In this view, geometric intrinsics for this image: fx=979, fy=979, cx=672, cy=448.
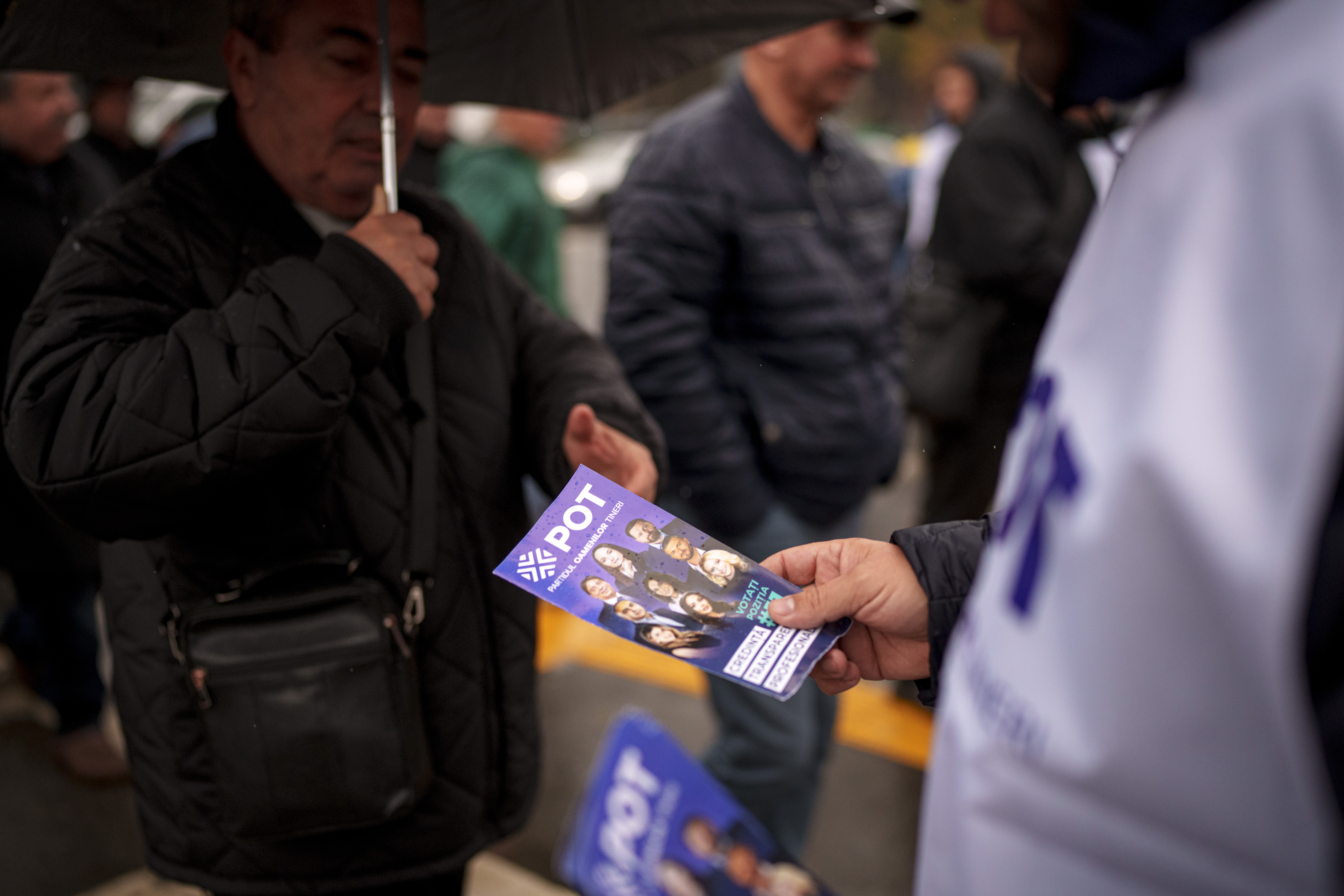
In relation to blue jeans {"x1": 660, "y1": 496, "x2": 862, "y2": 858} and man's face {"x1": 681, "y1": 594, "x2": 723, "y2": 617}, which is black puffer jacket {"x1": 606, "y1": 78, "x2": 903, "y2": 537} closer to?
blue jeans {"x1": 660, "y1": 496, "x2": 862, "y2": 858}

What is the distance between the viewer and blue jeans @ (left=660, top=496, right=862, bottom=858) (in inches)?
92.6

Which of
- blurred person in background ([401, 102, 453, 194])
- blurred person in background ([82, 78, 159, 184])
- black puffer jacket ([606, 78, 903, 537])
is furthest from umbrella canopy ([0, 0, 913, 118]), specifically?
blurred person in background ([82, 78, 159, 184])

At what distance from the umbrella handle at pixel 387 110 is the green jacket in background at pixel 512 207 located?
2517mm

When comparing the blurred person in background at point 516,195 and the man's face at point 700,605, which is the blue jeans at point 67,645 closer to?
the blurred person in background at point 516,195

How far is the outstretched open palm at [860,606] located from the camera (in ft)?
3.50

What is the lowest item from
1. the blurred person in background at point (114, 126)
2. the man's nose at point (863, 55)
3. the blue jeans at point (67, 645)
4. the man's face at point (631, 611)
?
the blue jeans at point (67, 645)

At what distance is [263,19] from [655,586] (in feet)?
3.29

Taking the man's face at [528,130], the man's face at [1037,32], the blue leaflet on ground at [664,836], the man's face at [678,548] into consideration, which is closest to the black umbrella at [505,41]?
the man's face at [678,548]

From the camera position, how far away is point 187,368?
3.93 feet

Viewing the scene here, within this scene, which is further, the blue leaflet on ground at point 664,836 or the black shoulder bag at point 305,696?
the blue leaflet on ground at point 664,836

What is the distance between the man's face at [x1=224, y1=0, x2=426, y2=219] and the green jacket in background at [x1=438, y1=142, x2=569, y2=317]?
2.44m

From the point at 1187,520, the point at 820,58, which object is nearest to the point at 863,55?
the point at 820,58

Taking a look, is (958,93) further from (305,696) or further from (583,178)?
(583,178)

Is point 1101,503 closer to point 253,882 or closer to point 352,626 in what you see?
point 352,626
